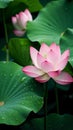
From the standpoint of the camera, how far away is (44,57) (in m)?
1.21

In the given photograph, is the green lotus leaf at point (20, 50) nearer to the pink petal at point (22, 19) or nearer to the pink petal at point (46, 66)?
the pink petal at point (22, 19)

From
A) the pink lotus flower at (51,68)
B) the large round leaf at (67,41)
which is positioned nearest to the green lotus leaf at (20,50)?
the large round leaf at (67,41)

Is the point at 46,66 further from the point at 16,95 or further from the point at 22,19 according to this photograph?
the point at 22,19

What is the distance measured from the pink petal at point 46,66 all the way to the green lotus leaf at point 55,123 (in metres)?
0.25

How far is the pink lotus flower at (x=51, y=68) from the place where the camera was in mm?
1174

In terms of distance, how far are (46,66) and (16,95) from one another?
166 mm

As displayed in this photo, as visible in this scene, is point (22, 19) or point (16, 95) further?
point (22, 19)

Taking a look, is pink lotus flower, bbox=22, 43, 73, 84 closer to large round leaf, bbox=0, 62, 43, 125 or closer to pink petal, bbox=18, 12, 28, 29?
large round leaf, bbox=0, 62, 43, 125

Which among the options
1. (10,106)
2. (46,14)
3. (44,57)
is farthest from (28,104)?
(46,14)

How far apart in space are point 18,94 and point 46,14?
0.57m

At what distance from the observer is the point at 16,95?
4.14 ft

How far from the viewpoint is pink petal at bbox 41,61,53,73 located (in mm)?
1159

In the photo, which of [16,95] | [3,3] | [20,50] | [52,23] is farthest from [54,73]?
[3,3]

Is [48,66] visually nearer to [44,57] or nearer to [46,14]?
[44,57]
